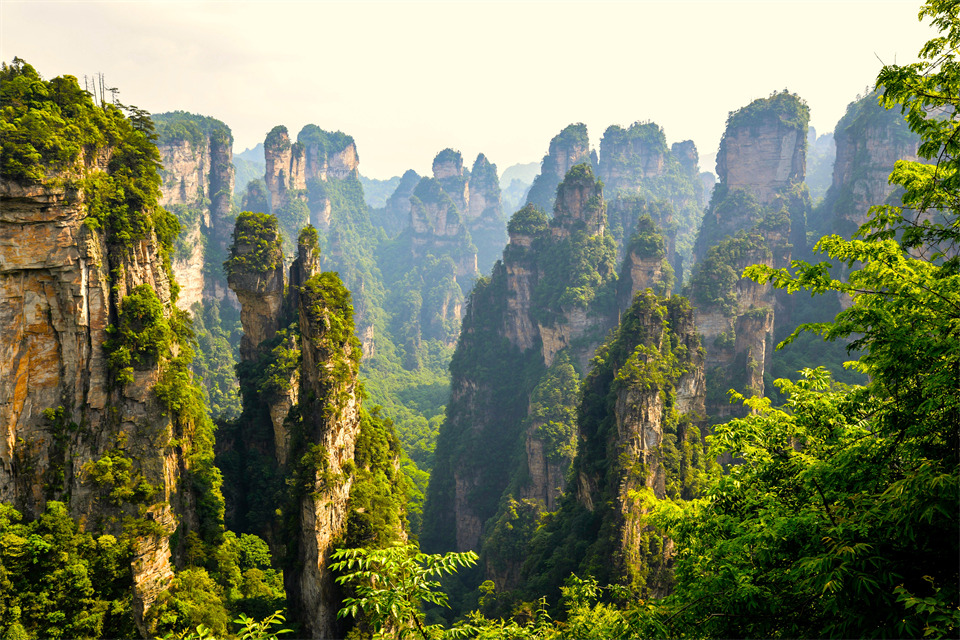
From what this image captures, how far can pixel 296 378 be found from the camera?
32125 mm

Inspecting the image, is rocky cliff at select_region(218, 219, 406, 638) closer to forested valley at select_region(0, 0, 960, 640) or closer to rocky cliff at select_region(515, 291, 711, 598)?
forested valley at select_region(0, 0, 960, 640)

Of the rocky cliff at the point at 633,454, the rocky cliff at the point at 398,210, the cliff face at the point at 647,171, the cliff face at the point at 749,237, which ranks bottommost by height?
the rocky cliff at the point at 633,454

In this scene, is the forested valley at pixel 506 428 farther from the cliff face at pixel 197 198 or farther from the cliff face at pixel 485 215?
the cliff face at pixel 485 215

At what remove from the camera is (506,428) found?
64.1m

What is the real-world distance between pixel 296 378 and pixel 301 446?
8615 millimetres

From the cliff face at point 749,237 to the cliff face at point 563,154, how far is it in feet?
107

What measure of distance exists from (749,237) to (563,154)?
210ft

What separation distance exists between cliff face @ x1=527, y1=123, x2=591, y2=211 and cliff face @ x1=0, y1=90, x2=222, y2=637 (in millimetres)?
97613

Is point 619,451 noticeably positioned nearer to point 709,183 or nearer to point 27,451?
point 27,451

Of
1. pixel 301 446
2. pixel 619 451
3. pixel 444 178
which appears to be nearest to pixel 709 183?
pixel 444 178

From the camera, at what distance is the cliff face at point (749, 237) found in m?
50.8

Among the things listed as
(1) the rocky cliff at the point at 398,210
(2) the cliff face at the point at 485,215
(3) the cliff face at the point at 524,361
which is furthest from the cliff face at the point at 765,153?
(1) the rocky cliff at the point at 398,210

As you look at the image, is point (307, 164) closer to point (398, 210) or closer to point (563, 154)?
point (398, 210)

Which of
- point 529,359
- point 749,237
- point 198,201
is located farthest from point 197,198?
point 749,237
